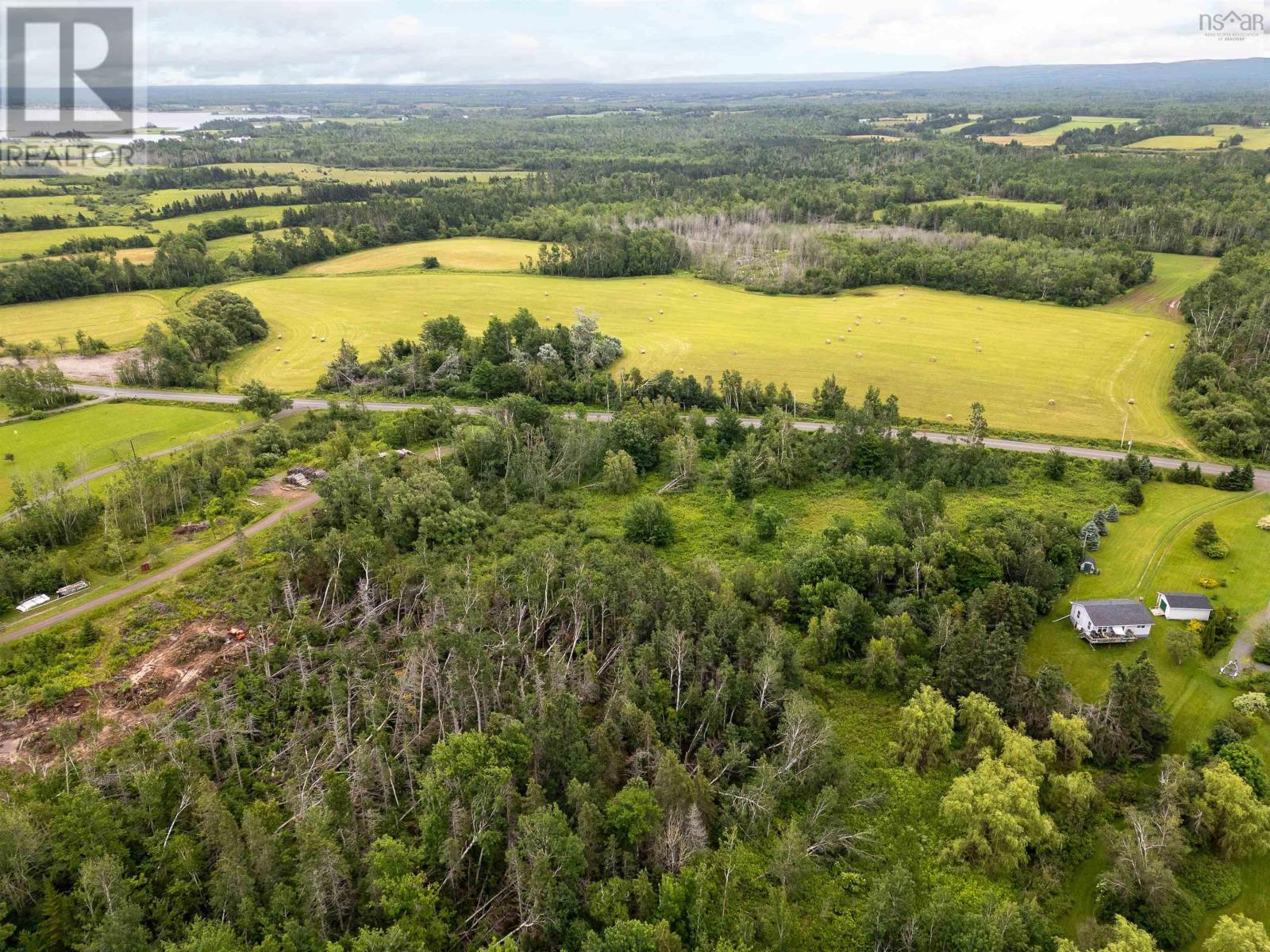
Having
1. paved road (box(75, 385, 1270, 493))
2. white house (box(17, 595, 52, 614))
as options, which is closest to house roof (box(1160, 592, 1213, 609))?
paved road (box(75, 385, 1270, 493))

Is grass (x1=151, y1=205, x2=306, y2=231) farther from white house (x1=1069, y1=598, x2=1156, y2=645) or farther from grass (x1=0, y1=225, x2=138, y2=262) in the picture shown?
white house (x1=1069, y1=598, x2=1156, y2=645)

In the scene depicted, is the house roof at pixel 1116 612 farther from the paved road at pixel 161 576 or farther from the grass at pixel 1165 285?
the grass at pixel 1165 285

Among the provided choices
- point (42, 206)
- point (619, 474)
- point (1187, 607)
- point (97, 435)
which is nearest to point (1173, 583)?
point (1187, 607)

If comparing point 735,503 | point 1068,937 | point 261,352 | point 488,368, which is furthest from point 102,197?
point 1068,937

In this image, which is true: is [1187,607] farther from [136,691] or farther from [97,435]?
[97,435]

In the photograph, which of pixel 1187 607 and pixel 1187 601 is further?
pixel 1187 601

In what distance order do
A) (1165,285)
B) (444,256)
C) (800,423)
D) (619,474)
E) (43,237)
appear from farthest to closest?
(444,256)
(43,237)
(1165,285)
(800,423)
(619,474)

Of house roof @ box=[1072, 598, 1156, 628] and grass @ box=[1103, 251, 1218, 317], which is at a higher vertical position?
grass @ box=[1103, 251, 1218, 317]
